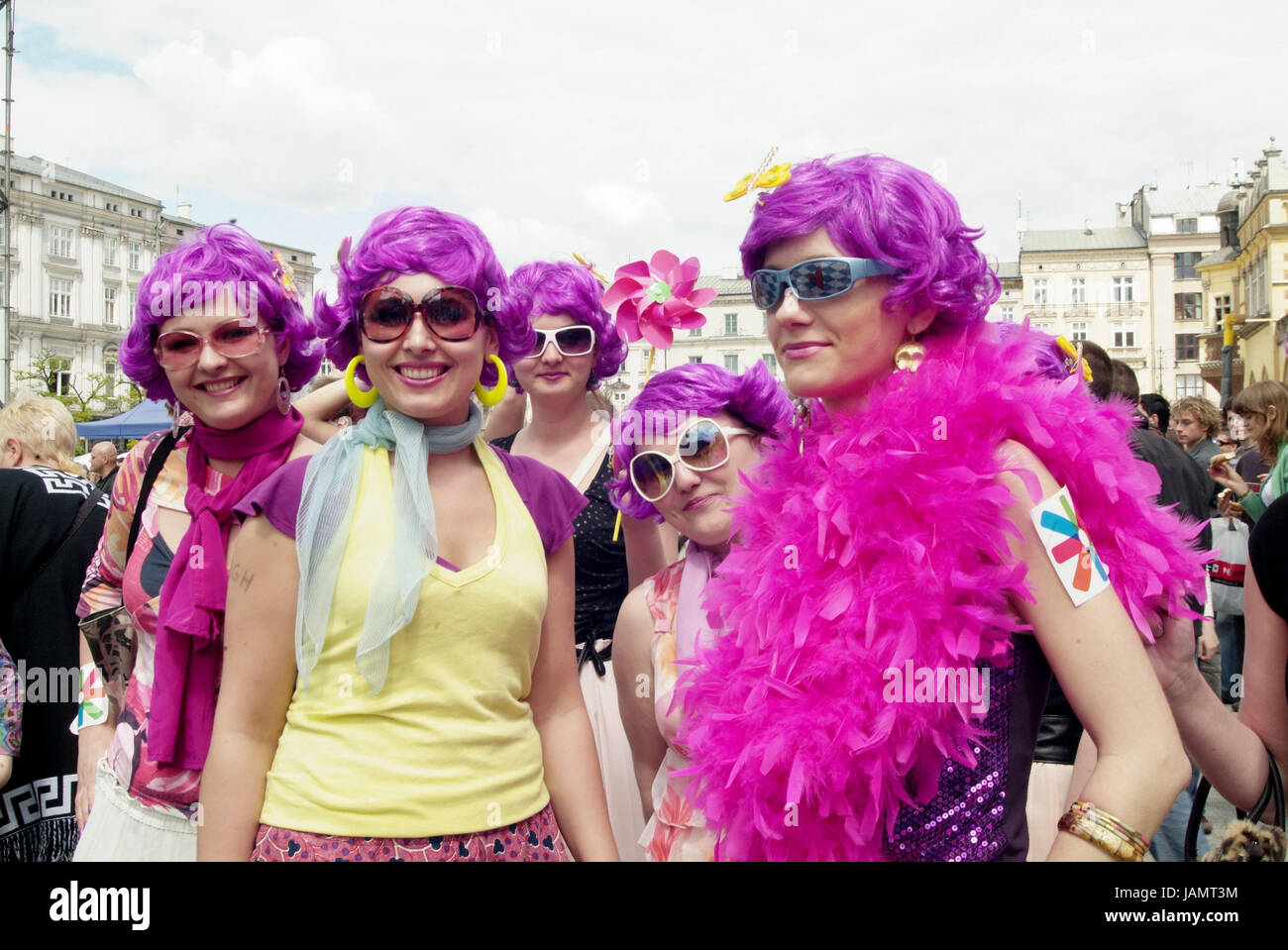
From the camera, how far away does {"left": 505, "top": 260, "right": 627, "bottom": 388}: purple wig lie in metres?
3.02

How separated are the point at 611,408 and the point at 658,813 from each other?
1.73 metres

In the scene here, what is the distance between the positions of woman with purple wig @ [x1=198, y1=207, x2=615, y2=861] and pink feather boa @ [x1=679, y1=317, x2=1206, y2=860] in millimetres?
377

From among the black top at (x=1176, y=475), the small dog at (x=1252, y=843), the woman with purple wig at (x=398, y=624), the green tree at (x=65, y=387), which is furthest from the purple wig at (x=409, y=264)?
the green tree at (x=65, y=387)

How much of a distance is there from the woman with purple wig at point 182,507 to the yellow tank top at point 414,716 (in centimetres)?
37

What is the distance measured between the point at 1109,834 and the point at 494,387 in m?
1.25

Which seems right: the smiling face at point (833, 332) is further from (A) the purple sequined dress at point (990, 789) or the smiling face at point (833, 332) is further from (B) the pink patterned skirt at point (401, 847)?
(B) the pink patterned skirt at point (401, 847)

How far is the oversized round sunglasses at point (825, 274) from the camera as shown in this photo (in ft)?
4.95

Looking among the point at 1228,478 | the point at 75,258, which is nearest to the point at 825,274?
the point at 1228,478

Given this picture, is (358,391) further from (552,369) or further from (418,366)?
(552,369)

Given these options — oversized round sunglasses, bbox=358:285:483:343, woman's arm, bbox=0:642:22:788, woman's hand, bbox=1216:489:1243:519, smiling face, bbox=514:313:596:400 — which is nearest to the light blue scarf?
→ oversized round sunglasses, bbox=358:285:483:343

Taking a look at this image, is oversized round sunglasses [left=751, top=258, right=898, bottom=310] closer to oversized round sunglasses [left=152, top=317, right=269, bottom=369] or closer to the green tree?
oversized round sunglasses [left=152, top=317, right=269, bottom=369]
